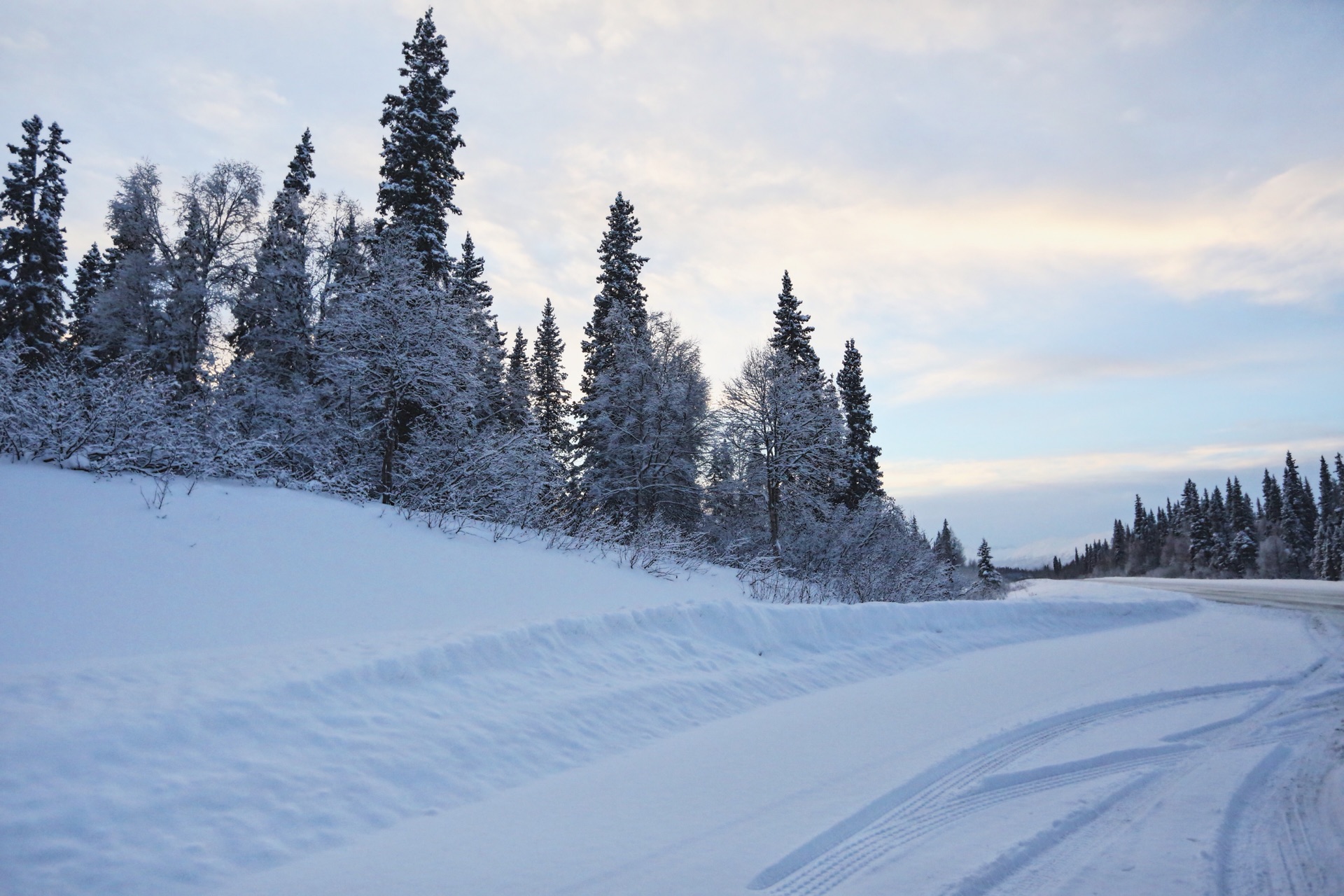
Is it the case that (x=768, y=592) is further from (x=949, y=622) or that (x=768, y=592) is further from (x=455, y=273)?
(x=455, y=273)

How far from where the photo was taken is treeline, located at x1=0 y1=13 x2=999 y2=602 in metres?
14.1

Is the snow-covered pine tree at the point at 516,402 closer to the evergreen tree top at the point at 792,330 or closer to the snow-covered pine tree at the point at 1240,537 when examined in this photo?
the evergreen tree top at the point at 792,330

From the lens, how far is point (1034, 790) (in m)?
4.53

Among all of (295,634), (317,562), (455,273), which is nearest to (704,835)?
(295,634)

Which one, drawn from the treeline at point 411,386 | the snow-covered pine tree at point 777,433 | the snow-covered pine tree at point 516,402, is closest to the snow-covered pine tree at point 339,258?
the treeline at point 411,386

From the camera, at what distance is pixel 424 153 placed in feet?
67.3

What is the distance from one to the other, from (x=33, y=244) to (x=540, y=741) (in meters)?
34.2

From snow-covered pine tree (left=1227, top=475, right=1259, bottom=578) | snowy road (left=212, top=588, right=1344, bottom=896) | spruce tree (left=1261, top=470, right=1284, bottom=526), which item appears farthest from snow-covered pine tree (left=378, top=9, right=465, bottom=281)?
spruce tree (left=1261, top=470, right=1284, bottom=526)

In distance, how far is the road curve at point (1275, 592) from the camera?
52.4 ft

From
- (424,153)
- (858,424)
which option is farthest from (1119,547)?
(424,153)

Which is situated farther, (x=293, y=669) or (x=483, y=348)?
(x=483, y=348)

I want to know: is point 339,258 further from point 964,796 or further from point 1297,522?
point 1297,522

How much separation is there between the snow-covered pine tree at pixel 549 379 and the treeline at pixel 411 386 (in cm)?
393

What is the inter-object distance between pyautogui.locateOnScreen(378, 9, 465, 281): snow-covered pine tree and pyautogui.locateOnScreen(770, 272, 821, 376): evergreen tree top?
54.9 feet
